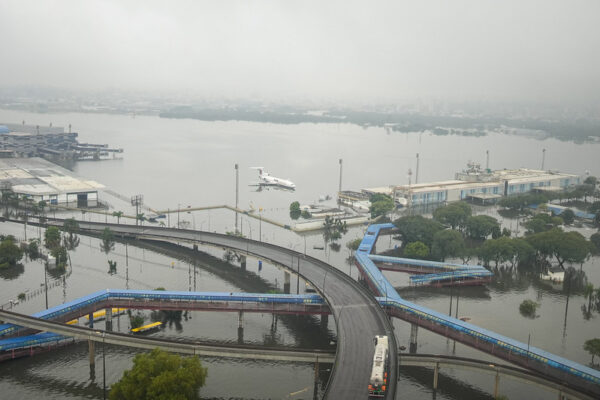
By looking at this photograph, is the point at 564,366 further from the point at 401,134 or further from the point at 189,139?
the point at 401,134

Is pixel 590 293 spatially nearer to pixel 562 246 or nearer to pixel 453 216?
pixel 562 246

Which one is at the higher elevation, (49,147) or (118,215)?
(49,147)

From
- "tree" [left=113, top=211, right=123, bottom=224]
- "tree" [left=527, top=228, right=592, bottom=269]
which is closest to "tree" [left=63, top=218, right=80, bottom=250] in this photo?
"tree" [left=113, top=211, right=123, bottom=224]

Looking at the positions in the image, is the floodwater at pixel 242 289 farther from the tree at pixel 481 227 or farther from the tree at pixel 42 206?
the tree at pixel 481 227

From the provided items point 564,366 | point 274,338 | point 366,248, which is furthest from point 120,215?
point 564,366

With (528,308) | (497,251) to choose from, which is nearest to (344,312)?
(528,308)

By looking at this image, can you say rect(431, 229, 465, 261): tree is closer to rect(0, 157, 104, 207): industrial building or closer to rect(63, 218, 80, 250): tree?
rect(63, 218, 80, 250): tree

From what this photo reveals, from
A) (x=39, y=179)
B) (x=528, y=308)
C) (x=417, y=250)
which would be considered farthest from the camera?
(x=39, y=179)
